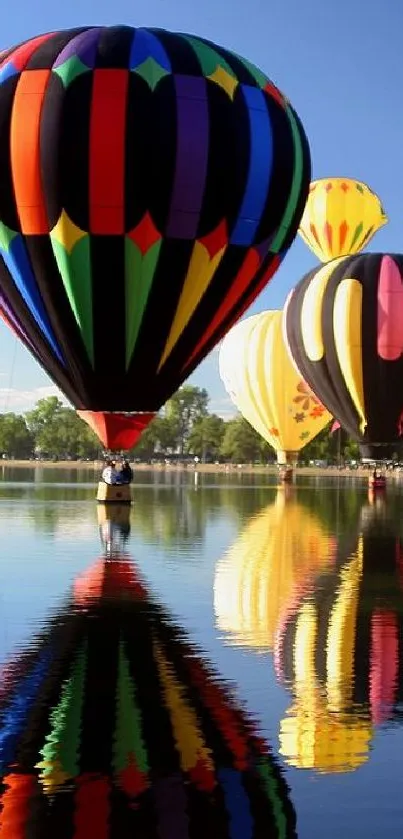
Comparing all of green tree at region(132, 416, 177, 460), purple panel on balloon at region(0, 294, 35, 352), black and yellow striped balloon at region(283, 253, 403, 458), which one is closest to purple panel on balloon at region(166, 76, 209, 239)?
purple panel on balloon at region(0, 294, 35, 352)

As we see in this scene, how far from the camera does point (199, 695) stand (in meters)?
10.3

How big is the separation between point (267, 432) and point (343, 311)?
17.0 metres

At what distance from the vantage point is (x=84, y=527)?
89.9ft

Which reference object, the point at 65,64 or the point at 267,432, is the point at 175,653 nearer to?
the point at 65,64

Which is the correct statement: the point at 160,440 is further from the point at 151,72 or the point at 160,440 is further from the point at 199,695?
the point at 199,695

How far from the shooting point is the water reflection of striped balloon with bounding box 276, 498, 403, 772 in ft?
29.3

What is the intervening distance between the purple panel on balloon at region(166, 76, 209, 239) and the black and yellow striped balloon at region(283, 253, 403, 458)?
60.9 feet

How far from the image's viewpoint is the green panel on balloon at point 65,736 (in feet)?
27.1

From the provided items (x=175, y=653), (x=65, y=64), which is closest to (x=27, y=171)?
(x=65, y=64)

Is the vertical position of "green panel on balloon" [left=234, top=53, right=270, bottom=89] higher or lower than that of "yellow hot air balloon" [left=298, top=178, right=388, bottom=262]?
lower

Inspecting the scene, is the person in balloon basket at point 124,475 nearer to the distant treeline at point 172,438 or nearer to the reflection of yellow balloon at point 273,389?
the reflection of yellow balloon at point 273,389

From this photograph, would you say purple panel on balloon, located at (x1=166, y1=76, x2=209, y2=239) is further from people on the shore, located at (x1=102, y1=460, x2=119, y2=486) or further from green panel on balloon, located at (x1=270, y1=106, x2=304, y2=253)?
people on the shore, located at (x1=102, y1=460, x2=119, y2=486)

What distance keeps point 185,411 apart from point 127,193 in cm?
12737

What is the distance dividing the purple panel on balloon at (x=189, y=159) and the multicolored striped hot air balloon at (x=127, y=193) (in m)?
0.03
